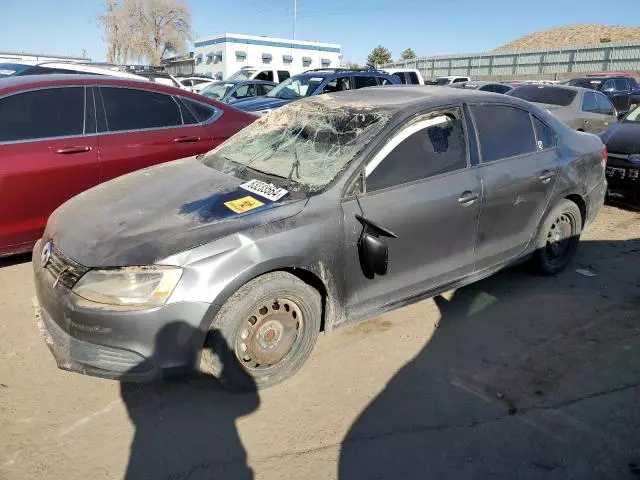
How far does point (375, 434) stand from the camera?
258 cm

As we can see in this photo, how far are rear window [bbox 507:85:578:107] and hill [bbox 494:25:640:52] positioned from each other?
55.3 meters

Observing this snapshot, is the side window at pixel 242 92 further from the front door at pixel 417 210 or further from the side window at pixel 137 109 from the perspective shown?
the front door at pixel 417 210

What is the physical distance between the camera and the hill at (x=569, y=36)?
6088 cm

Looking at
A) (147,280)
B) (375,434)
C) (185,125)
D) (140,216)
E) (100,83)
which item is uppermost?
(100,83)

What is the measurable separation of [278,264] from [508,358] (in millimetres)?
1666

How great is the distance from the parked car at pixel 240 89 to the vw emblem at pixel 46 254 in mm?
10010

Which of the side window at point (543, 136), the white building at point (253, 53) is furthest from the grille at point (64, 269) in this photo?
the white building at point (253, 53)

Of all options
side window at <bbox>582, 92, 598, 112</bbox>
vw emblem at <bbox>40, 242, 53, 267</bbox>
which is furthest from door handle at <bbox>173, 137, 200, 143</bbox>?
side window at <bbox>582, 92, 598, 112</bbox>

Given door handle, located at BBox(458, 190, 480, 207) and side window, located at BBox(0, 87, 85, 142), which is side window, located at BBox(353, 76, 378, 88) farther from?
door handle, located at BBox(458, 190, 480, 207)

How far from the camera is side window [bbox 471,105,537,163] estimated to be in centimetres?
368

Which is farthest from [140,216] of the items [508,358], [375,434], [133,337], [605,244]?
[605,244]

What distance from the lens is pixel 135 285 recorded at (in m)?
2.50

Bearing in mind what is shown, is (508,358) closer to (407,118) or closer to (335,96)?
(407,118)

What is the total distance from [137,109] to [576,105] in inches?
340
